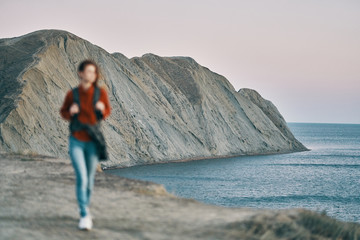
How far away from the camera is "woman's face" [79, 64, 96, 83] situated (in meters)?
6.39

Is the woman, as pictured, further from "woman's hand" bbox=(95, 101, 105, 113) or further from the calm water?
the calm water

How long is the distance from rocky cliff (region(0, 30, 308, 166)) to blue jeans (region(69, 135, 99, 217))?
3509 cm

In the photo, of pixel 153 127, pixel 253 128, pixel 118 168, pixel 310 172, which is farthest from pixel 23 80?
pixel 253 128

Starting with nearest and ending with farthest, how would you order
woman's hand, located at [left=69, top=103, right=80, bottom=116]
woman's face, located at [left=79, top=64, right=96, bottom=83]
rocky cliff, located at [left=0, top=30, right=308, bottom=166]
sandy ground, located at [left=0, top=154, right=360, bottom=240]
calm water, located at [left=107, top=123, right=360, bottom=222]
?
1. woman's hand, located at [left=69, top=103, right=80, bottom=116]
2. woman's face, located at [left=79, top=64, right=96, bottom=83]
3. sandy ground, located at [left=0, top=154, right=360, bottom=240]
4. calm water, located at [left=107, top=123, right=360, bottom=222]
5. rocky cliff, located at [left=0, top=30, right=308, bottom=166]

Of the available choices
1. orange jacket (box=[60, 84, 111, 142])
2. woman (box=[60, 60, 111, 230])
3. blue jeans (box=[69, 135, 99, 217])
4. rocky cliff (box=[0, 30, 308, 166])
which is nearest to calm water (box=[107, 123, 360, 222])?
rocky cliff (box=[0, 30, 308, 166])

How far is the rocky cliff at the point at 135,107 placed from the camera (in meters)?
47.7

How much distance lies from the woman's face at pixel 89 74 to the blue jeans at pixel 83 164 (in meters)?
0.79

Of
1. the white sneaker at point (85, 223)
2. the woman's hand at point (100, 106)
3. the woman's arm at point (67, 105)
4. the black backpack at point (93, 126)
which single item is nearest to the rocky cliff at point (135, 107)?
the white sneaker at point (85, 223)

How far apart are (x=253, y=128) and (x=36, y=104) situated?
49.2 m

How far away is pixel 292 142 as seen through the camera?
3922 inches

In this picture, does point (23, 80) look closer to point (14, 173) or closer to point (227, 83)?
point (14, 173)

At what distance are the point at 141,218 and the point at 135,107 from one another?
5757 cm

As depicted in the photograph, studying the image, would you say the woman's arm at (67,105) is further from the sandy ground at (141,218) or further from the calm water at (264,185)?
the calm water at (264,185)

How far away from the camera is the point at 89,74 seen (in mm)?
6402
